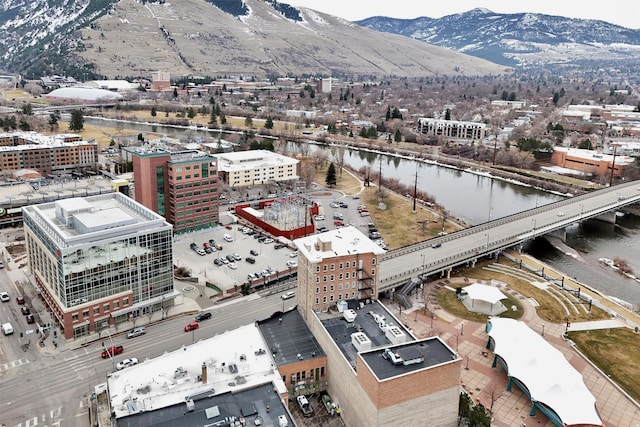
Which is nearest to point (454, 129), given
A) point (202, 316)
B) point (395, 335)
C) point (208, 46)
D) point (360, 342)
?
point (202, 316)

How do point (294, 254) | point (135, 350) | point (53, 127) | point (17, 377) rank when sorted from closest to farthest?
point (17, 377) < point (135, 350) < point (294, 254) < point (53, 127)

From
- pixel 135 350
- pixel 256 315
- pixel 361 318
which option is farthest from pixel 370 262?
pixel 135 350

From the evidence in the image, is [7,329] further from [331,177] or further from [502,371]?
[331,177]

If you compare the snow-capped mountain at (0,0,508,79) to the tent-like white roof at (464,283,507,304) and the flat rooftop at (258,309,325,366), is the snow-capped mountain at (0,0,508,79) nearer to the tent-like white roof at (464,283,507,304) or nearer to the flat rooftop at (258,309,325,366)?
the flat rooftop at (258,309,325,366)

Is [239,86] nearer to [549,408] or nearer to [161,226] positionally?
[161,226]

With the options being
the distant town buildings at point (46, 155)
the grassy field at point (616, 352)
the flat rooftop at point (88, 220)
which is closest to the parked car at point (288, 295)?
the flat rooftop at point (88, 220)

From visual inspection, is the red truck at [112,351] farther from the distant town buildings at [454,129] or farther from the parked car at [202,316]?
the distant town buildings at [454,129]
